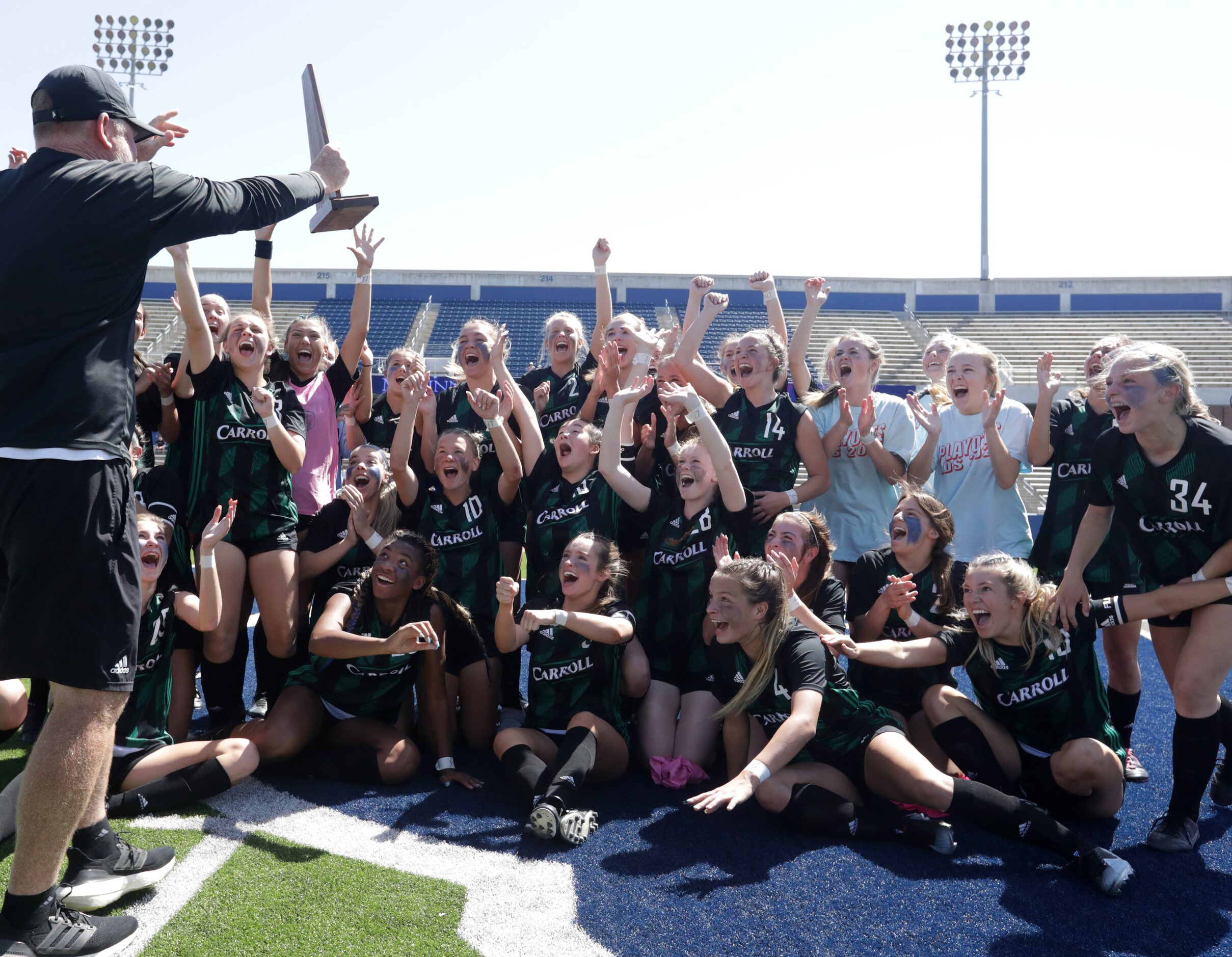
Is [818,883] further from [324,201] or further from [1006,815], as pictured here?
[324,201]

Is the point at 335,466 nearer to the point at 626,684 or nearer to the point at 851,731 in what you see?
the point at 626,684

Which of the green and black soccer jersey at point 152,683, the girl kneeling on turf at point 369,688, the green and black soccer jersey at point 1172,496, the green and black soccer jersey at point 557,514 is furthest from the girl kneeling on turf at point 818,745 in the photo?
the green and black soccer jersey at point 152,683

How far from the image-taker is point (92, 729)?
2406 millimetres

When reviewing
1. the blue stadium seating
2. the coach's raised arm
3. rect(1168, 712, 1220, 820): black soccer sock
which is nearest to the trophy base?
the coach's raised arm

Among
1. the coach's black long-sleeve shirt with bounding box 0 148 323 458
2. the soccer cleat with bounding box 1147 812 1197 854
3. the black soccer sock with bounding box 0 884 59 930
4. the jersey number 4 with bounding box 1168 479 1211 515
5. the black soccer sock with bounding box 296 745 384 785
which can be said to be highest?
the coach's black long-sleeve shirt with bounding box 0 148 323 458

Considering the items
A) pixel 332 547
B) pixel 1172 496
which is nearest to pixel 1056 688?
pixel 1172 496

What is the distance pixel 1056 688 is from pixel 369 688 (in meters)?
3.00

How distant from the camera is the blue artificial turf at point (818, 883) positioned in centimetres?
290

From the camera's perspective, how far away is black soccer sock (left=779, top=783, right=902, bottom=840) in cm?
360

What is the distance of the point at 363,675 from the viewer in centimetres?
424

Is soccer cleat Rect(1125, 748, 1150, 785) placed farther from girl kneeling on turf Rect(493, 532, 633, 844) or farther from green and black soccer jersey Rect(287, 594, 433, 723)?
green and black soccer jersey Rect(287, 594, 433, 723)

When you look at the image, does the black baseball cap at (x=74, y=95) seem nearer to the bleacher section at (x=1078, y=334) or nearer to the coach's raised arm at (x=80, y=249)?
the coach's raised arm at (x=80, y=249)

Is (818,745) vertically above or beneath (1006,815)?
above

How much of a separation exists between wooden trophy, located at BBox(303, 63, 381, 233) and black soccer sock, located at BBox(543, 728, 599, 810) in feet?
7.98
